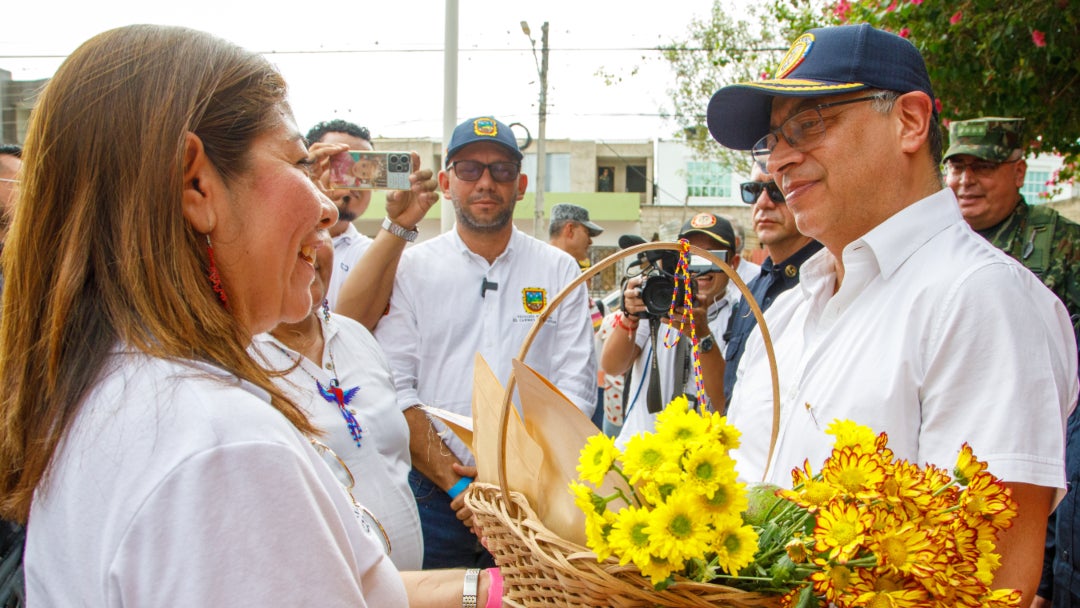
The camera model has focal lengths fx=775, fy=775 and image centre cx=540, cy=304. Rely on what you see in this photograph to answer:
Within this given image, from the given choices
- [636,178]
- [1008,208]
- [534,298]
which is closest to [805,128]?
[534,298]

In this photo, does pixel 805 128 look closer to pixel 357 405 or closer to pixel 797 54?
pixel 797 54

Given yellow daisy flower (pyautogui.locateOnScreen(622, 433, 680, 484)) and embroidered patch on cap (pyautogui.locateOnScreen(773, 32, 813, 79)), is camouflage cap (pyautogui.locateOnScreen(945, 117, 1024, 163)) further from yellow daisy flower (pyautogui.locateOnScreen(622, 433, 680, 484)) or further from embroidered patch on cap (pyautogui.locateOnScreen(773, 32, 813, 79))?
yellow daisy flower (pyautogui.locateOnScreen(622, 433, 680, 484))

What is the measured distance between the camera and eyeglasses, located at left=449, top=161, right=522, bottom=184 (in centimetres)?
354

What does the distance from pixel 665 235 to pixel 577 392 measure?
2.02 metres

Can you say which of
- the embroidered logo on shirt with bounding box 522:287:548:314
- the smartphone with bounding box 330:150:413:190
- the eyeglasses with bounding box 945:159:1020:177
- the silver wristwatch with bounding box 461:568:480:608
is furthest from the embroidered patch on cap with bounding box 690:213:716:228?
the silver wristwatch with bounding box 461:568:480:608

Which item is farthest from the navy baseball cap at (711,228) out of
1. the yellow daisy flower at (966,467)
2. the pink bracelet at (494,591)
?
the yellow daisy flower at (966,467)

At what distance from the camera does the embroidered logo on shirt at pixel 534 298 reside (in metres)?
3.44

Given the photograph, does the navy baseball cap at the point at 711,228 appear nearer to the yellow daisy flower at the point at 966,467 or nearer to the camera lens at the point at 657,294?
the camera lens at the point at 657,294

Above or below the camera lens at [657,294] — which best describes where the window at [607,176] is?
above

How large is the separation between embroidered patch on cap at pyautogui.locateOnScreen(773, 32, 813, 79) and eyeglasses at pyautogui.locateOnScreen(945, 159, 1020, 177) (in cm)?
242

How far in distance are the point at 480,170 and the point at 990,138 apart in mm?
2538

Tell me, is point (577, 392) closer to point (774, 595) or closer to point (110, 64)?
point (774, 595)

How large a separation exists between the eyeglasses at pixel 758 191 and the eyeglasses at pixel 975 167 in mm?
1168

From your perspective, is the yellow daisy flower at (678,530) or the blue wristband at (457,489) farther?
the blue wristband at (457,489)
